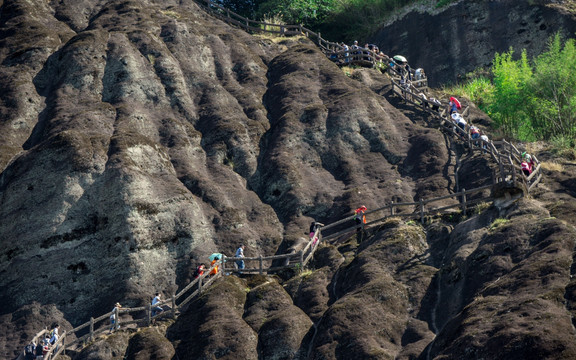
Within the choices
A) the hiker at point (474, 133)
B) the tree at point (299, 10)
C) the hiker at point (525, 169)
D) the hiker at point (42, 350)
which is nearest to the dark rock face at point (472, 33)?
the tree at point (299, 10)

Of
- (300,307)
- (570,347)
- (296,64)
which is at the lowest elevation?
(300,307)

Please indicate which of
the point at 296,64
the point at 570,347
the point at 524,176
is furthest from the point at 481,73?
the point at 570,347

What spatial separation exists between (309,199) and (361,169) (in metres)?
3.74

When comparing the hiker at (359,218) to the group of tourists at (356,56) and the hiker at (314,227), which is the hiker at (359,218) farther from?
the group of tourists at (356,56)

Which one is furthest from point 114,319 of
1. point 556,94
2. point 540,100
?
point 556,94

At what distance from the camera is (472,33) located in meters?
63.6

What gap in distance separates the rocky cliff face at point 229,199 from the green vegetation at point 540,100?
2746 mm

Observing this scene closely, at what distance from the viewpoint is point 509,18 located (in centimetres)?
6284

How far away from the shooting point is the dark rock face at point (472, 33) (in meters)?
61.4

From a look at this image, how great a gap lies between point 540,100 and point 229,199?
20.8m

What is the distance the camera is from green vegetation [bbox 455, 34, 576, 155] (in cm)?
4881

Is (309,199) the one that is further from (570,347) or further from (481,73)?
(481,73)

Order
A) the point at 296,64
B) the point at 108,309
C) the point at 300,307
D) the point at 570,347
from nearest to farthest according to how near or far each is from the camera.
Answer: the point at 570,347 < the point at 300,307 < the point at 108,309 < the point at 296,64

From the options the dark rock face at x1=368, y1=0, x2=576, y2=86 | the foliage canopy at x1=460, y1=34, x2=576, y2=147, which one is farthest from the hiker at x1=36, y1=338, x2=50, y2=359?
the dark rock face at x1=368, y1=0, x2=576, y2=86
